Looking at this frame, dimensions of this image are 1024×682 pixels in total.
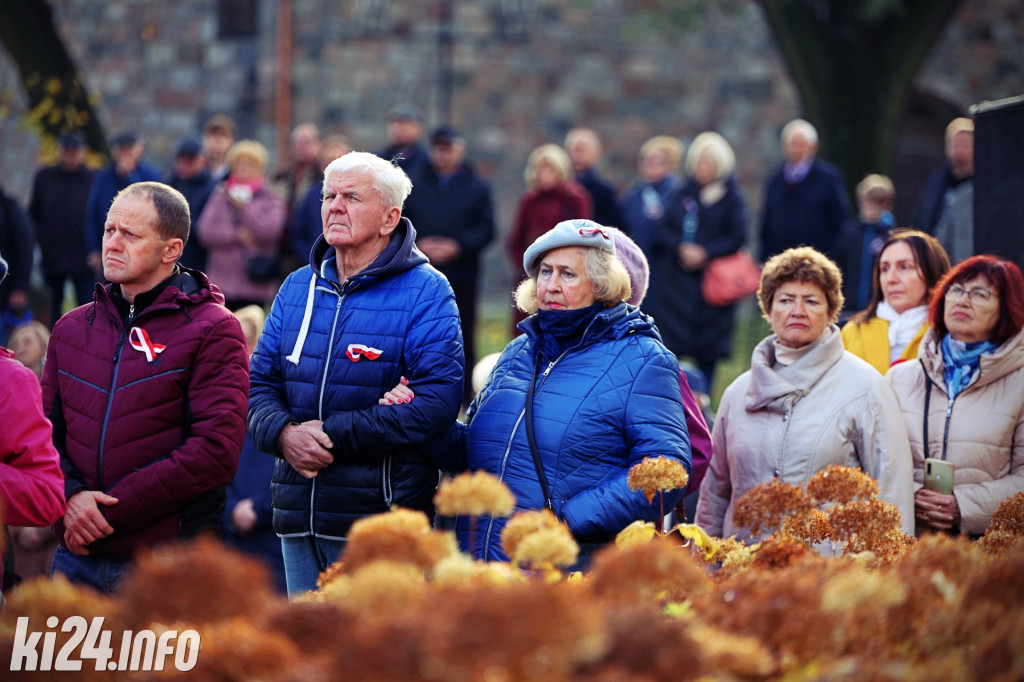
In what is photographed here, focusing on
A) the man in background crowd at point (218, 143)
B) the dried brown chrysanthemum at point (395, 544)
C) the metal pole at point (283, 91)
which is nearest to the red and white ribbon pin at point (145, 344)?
the dried brown chrysanthemum at point (395, 544)

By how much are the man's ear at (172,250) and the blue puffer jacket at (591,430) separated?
115 centimetres

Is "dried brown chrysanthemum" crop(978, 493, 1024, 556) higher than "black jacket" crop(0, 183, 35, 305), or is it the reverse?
"black jacket" crop(0, 183, 35, 305)

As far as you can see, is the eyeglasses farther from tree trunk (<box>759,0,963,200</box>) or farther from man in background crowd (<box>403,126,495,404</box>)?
tree trunk (<box>759,0,963,200</box>)

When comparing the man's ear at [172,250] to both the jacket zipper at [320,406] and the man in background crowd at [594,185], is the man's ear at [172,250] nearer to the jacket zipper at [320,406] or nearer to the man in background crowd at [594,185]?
the jacket zipper at [320,406]

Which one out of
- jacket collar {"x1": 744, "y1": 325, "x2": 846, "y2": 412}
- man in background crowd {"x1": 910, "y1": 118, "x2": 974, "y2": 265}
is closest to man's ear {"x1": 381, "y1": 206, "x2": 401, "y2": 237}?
jacket collar {"x1": 744, "y1": 325, "x2": 846, "y2": 412}

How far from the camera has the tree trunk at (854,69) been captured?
1413 centimetres

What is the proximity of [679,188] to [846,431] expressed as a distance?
5.81 meters

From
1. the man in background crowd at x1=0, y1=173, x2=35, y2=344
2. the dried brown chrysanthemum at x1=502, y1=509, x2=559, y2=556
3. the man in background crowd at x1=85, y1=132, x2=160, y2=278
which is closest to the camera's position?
the dried brown chrysanthemum at x1=502, y1=509, x2=559, y2=556

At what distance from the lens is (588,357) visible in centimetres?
424

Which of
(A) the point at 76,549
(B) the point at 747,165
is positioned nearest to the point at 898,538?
(A) the point at 76,549

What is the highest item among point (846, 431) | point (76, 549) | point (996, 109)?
point (996, 109)

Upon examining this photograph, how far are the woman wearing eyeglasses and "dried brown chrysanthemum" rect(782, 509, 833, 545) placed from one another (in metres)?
1.54

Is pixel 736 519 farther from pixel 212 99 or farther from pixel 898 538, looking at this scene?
pixel 212 99

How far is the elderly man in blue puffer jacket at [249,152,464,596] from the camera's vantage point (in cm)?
426
